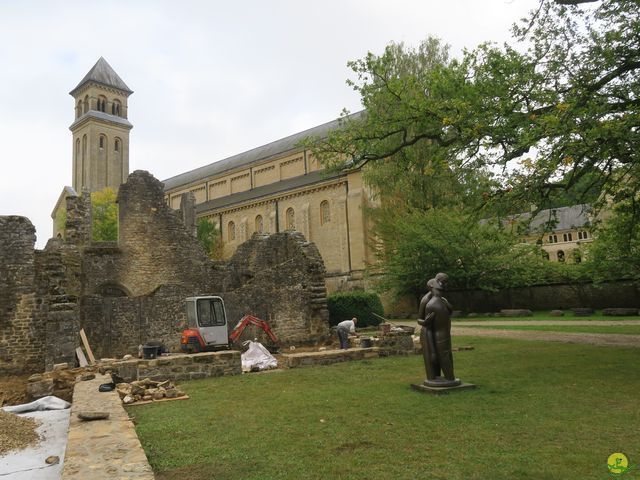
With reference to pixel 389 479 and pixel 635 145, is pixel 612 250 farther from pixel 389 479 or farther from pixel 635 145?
pixel 389 479

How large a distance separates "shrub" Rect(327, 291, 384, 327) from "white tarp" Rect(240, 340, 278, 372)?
10.1 metres

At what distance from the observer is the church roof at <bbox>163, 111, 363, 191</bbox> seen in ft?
162

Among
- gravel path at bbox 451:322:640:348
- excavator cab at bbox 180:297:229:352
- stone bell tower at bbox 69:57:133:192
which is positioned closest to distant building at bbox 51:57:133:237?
stone bell tower at bbox 69:57:133:192

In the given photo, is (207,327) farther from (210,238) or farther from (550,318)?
(210,238)

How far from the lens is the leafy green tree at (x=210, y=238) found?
44.6 metres

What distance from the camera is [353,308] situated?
77.6 feet

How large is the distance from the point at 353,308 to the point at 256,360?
1120 cm

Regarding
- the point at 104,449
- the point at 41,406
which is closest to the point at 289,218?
the point at 41,406

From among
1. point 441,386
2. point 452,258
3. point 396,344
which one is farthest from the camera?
point 452,258

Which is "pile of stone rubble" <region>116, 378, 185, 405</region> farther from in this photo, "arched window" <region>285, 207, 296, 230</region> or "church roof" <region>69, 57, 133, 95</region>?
"church roof" <region>69, 57, 133, 95</region>

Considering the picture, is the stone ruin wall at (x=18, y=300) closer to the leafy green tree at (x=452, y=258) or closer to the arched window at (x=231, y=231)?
the leafy green tree at (x=452, y=258)

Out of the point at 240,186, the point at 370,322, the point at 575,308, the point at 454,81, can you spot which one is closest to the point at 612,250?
the point at 575,308

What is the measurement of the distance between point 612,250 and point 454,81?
15.3 metres

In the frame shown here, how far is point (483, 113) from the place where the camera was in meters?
10.6
